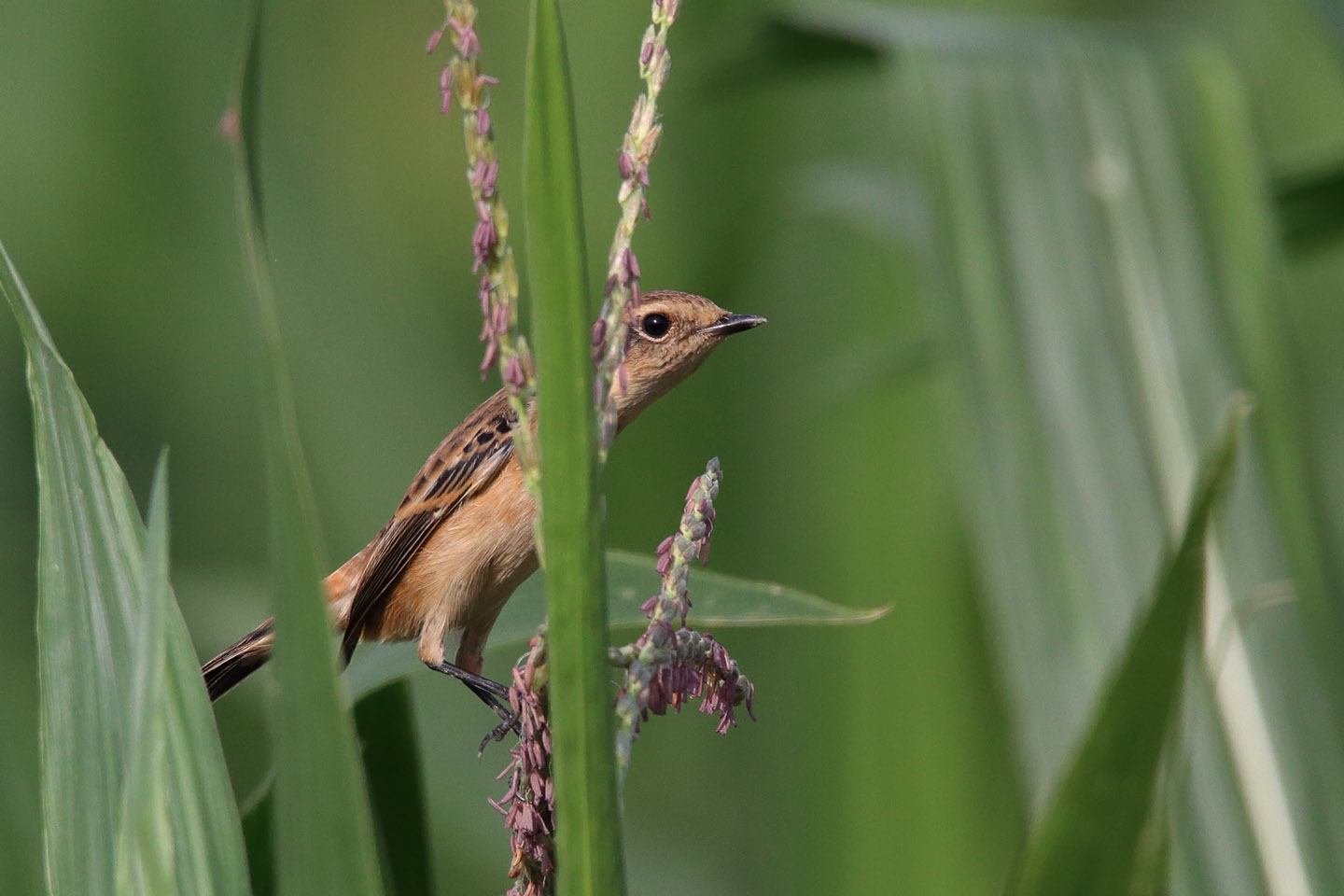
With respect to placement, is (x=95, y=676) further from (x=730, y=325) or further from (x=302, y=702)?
(x=730, y=325)

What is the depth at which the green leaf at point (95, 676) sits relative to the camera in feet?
3.02

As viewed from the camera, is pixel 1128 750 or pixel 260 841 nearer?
pixel 1128 750

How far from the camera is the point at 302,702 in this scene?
76 centimetres

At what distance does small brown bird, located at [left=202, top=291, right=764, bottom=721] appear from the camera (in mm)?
1800

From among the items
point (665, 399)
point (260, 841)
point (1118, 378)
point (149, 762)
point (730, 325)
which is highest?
point (665, 399)

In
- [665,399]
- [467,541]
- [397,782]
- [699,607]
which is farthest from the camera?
[665,399]

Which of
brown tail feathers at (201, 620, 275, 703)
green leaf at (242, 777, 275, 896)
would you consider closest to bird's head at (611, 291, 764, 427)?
brown tail feathers at (201, 620, 275, 703)

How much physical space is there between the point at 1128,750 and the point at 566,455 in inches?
15.4

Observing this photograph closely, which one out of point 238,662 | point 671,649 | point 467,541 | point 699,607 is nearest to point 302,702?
point 671,649

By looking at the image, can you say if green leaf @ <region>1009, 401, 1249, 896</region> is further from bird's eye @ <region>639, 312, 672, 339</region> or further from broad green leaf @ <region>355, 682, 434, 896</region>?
bird's eye @ <region>639, 312, 672, 339</region>

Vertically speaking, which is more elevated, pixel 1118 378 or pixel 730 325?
pixel 730 325

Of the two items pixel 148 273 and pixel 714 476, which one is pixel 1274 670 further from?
pixel 148 273

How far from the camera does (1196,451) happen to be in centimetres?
209

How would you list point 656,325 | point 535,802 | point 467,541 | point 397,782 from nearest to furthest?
1. point 535,802
2. point 397,782
3. point 656,325
4. point 467,541
